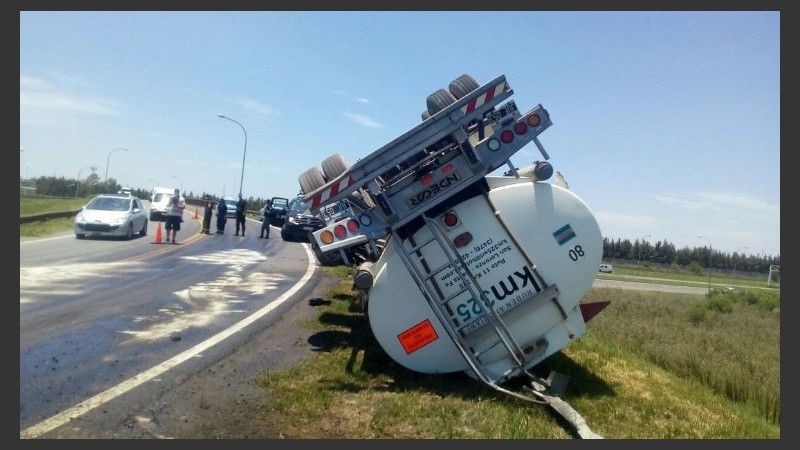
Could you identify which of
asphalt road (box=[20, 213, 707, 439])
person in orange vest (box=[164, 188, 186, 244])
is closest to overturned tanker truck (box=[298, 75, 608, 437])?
asphalt road (box=[20, 213, 707, 439])

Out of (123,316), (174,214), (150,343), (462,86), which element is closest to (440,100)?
(462,86)

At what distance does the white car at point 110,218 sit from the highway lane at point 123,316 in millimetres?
2393

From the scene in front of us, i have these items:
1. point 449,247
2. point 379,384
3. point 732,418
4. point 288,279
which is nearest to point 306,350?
point 379,384

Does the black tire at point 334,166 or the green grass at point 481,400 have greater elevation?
the black tire at point 334,166

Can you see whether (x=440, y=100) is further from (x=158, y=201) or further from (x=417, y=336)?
(x=158, y=201)

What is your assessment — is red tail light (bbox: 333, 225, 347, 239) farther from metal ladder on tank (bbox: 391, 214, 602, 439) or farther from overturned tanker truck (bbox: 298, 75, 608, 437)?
metal ladder on tank (bbox: 391, 214, 602, 439)

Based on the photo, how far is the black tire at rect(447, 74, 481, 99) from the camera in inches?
275

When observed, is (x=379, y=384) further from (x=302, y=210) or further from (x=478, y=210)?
(x=302, y=210)

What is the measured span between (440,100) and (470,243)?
155 centimetres

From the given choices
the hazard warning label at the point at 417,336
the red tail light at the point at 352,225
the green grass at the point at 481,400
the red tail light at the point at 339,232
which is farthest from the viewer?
the red tail light at the point at 339,232

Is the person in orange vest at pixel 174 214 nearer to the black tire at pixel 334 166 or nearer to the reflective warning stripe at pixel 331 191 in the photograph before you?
the black tire at pixel 334 166

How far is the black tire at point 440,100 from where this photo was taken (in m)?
Answer: 6.97

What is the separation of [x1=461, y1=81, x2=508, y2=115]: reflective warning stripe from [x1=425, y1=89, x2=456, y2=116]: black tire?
0.82ft

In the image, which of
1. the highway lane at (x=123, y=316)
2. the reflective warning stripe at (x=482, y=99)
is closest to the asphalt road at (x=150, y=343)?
the highway lane at (x=123, y=316)
